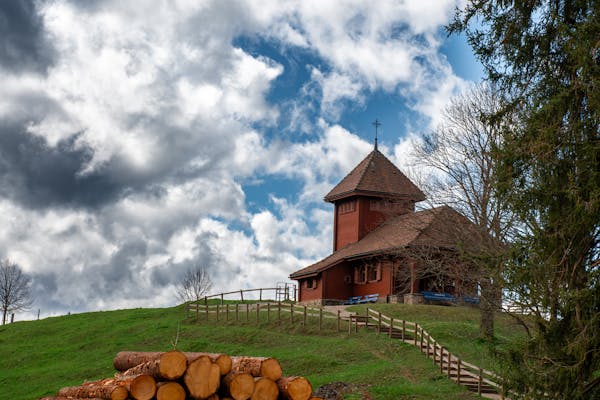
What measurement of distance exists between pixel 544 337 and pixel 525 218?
250 cm

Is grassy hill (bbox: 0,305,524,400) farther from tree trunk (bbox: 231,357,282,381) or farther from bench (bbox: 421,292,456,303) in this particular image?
tree trunk (bbox: 231,357,282,381)

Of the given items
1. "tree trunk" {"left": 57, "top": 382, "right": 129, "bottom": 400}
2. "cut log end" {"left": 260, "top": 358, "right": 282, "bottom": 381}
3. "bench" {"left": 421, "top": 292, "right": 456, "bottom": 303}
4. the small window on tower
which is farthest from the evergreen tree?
the small window on tower

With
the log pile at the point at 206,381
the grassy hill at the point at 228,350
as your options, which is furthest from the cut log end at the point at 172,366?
the grassy hill at the point at 228,350

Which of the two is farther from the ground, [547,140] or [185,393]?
[547,140]

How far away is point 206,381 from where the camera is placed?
43.2 ft

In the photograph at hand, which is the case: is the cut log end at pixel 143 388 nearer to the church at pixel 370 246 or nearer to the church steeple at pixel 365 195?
the church at pixel 370 246

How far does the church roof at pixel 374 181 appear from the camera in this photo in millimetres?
47406

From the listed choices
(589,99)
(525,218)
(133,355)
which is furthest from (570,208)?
(133,355)

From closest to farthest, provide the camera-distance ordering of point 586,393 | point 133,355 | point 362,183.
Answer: point 586,393 → point 133,355 → point 362,183

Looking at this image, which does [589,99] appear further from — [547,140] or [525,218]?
[525,218]

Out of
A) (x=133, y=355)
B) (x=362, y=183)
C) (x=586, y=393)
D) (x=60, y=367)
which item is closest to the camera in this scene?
(x=586, y=393)

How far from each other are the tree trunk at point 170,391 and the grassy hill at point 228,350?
1007 cm

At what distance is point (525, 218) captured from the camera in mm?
16203

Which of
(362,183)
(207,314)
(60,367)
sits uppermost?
(362,183)
